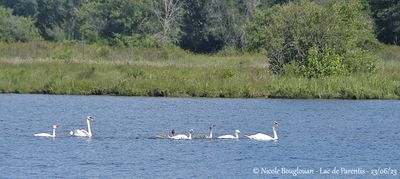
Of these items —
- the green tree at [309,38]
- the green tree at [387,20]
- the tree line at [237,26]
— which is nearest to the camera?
the green tree at [309,38]

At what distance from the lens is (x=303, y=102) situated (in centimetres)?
4819

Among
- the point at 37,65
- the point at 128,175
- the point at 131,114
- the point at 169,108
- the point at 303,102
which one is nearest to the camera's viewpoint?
the point at 128,175

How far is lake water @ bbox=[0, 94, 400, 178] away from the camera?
26.9 meters

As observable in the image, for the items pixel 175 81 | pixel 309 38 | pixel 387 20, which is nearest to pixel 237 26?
pixel 387 20

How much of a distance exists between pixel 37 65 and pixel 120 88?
5923 mm

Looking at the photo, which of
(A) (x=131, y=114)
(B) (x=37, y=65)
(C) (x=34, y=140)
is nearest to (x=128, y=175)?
(C) (x=34, y=140)

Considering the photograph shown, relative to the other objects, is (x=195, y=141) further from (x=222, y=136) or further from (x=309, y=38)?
(x=309, y=38)

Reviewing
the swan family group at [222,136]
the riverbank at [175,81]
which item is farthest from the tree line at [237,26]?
the swan family group at [222,136]

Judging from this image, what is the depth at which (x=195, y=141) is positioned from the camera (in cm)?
3319

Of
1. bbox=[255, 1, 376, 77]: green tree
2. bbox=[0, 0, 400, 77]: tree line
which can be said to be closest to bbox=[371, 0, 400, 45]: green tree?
bbox=[0, 0, 400, 77]: tree line

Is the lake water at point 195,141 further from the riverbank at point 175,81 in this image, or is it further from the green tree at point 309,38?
the green tree at point 309,38

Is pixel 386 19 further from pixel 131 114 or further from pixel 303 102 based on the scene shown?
pixel 131 114

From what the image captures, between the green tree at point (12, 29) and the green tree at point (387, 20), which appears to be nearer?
the green tree at point (387, 20)

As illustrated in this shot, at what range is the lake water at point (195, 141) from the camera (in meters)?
26.9
